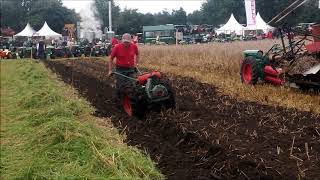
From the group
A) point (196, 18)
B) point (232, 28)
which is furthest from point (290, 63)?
point (196, 18)

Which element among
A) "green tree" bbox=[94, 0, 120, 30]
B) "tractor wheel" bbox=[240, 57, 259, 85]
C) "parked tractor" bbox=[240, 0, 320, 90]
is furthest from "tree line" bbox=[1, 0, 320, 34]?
"parked tractor" bbox=[240, 0, 320, 90]

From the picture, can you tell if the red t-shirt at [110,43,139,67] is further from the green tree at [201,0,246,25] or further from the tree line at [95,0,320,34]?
the green tree at [201,0,246,25]

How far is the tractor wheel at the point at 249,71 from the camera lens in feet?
40.7

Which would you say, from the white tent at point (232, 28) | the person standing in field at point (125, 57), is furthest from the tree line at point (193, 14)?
the person standing in field at point (125, 57)

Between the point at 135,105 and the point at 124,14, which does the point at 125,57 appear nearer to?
the point at 135,105

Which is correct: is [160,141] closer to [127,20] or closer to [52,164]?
[52,164]

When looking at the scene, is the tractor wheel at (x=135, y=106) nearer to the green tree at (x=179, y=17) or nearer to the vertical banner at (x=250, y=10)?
the vertical banner at (x=250, y=10)

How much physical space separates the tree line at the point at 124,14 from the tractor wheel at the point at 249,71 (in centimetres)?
4868

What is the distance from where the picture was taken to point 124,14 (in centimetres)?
6394

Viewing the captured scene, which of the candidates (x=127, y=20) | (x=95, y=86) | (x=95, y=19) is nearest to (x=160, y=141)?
(x=95, y=86)

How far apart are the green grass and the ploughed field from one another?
1.18 feet

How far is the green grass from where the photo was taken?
5.55 m

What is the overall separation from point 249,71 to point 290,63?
1.77 meters

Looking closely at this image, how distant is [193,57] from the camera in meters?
22.5
